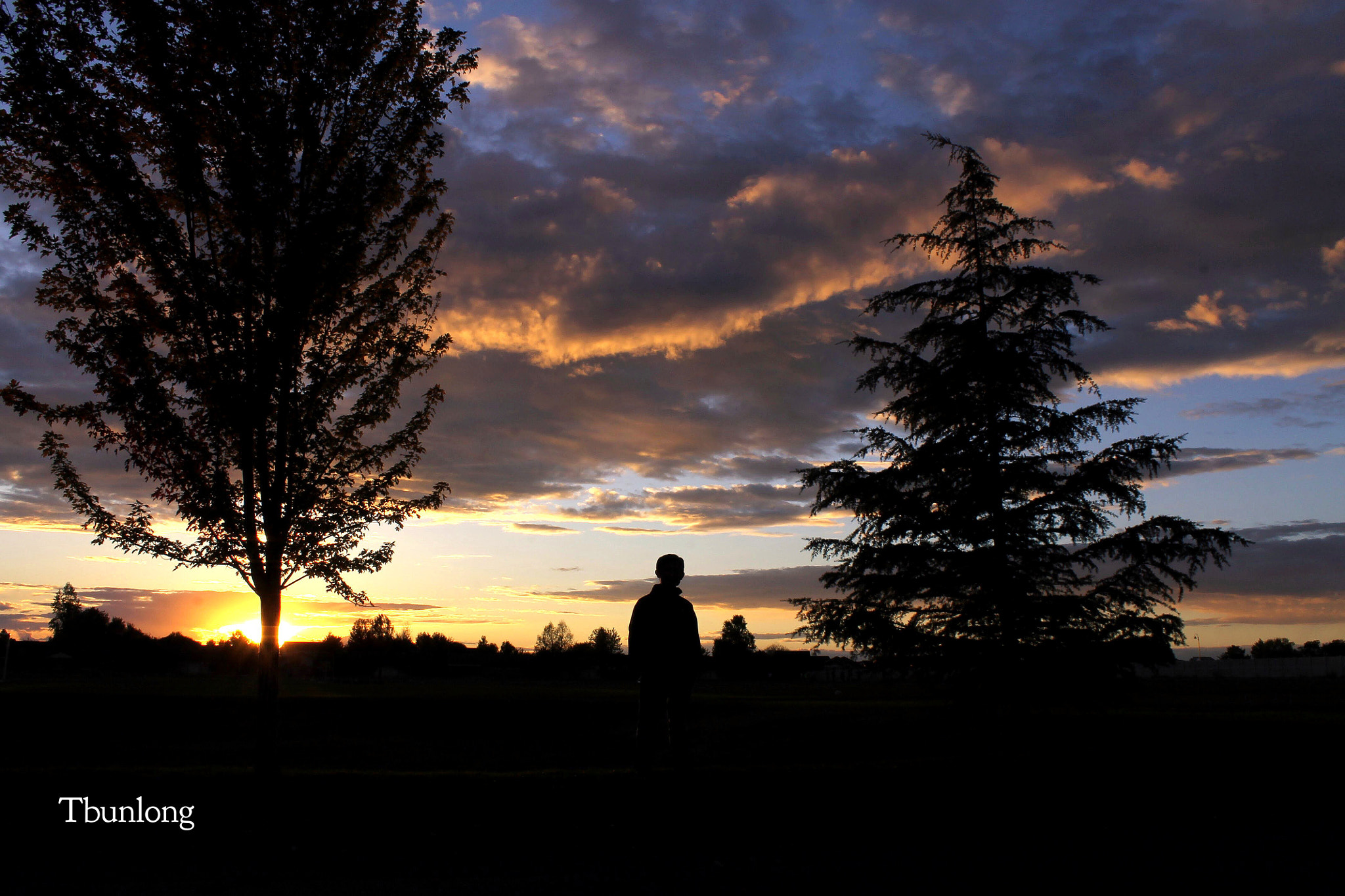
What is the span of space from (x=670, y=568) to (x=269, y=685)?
184 inches

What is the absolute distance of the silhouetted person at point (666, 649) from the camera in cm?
777

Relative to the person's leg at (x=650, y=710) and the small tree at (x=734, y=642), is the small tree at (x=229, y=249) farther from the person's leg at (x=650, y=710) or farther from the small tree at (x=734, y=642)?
the small tree at (x=734, y=642)

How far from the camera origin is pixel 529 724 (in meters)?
30.8

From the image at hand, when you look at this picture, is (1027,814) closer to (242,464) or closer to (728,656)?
(242,464)

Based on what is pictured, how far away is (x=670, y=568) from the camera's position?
7.84 metres

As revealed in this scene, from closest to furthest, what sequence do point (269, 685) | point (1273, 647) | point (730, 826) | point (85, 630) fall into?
1. point (730, 826)
2. point (269, 685)
3. point (85, 630)
4. point (1273, 647)

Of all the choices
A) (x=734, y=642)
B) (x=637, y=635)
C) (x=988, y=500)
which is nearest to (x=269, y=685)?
(x=637, y=635)

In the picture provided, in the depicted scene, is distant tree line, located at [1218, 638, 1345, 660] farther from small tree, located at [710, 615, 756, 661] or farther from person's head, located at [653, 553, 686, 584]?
person's head, located at [653, 553, 686, 584]

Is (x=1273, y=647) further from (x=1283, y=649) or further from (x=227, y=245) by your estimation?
(x=227, y=245)

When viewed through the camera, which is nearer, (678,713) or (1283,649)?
(678,713)

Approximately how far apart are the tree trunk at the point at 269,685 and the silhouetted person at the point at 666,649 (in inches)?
149

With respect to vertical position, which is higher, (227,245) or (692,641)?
(227,245)

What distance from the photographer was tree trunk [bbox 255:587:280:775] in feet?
27.3

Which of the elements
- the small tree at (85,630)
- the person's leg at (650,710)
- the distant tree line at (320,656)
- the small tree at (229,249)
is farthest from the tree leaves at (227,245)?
the small tree at (85,630)
